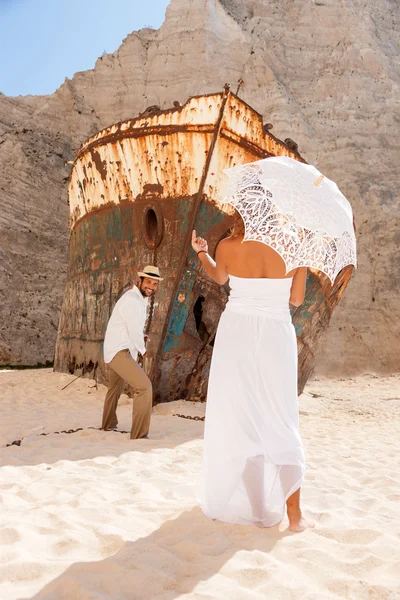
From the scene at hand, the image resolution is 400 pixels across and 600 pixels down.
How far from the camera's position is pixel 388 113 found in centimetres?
1995

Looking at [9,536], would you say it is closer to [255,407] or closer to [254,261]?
[255,407]

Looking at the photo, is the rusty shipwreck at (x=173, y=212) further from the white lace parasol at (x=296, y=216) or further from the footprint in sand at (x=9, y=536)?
the footprint in sand at (x=9, y=536)

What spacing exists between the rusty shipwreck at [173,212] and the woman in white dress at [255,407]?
356 cm

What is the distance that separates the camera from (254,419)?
2.13 m

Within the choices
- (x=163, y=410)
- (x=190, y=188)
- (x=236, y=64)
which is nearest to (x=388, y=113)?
(x=236, y=64)

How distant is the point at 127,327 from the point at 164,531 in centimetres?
223

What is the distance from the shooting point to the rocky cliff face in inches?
663

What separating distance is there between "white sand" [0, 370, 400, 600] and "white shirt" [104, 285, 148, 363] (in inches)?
28.6

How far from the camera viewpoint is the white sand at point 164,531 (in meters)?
1.60

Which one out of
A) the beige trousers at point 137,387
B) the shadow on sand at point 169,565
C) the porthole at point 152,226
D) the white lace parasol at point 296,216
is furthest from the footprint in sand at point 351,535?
the porthole at point 152,226

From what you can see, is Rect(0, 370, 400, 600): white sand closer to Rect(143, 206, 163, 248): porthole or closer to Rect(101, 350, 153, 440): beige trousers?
Rect(101, 350, 153, 440): beige trousers

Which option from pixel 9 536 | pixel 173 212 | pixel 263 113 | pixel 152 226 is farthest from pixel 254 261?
pixel 263 113

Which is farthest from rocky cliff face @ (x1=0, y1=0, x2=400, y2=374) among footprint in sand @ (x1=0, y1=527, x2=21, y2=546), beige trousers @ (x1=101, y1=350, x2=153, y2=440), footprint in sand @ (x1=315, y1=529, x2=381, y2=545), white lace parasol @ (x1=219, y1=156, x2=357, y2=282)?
footprint in sand @ (x1=0, y1=527, x2=21, y2=546)

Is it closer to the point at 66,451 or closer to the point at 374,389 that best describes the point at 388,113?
the point at 374,389
